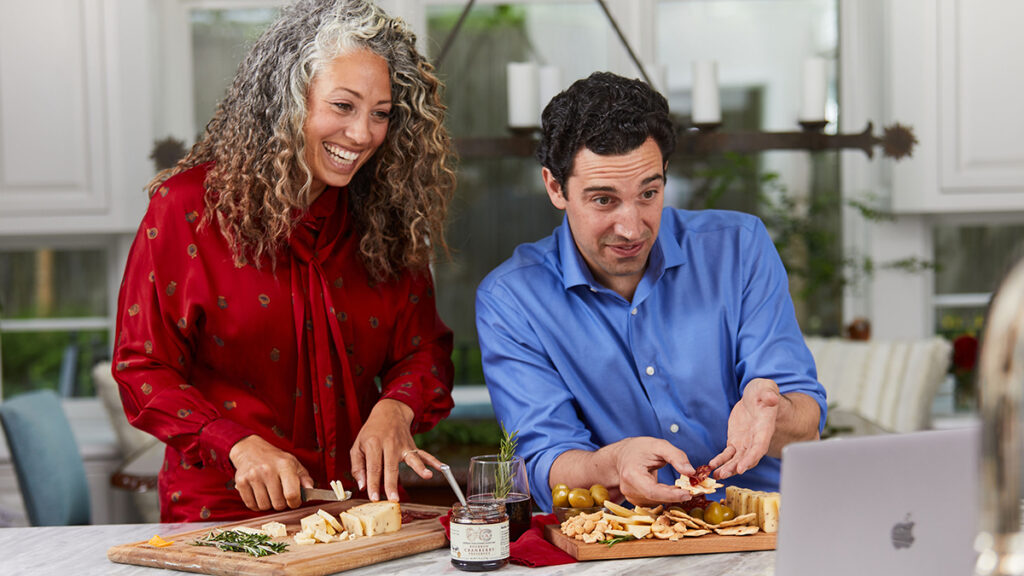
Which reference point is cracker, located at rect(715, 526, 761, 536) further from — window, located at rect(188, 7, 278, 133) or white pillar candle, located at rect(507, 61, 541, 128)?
window, located at rect(188, 7, 278, 133)

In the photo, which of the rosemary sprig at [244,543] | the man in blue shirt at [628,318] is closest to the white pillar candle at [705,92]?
the man in blue shirt at [628,318]

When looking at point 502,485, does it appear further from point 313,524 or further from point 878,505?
point 878,505

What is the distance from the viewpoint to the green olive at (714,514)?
1.50m

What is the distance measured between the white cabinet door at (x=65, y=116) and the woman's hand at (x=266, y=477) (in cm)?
214

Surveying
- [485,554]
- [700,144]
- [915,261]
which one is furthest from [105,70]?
[915,261]

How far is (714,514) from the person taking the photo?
4.92 ft

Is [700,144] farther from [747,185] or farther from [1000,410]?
[1000,410]

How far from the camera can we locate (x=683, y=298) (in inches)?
76.2

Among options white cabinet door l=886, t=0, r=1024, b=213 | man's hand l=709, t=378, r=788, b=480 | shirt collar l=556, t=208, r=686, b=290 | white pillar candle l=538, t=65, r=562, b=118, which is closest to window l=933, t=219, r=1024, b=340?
white cabinet door l=886, t=0, r=1024, b=213

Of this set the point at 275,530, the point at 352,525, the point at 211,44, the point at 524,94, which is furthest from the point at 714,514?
the point at 211,44

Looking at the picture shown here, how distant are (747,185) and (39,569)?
3.06 meters

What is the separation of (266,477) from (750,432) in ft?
2.55

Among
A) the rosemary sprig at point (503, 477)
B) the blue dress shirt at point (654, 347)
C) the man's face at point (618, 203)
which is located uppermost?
the man's face at point (618, 203)

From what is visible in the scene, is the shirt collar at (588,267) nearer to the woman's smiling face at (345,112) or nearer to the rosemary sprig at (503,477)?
the woman's smiling face at (345,112)
